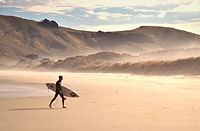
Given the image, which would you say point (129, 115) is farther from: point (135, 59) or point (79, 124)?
point (135, 59)

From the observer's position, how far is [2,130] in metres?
8.27

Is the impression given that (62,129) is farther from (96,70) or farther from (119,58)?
(119,58)

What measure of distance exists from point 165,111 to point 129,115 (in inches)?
65.5

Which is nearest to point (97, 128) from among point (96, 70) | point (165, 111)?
point (165, 111)

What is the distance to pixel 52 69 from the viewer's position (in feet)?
292

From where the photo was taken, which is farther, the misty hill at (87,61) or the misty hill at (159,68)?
the misty hill at (87,61)

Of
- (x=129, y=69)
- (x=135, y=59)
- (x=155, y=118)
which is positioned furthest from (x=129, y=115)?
(x=135, y=59)

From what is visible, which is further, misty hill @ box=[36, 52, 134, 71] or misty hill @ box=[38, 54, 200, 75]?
misty hill @ box=[36, 52, 134, 71]

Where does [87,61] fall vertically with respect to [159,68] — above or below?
above

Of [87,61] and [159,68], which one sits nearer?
[159,68]

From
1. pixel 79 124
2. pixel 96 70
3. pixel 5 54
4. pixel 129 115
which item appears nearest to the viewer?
pixel 79 124

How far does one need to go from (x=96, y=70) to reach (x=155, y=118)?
56.4 meters

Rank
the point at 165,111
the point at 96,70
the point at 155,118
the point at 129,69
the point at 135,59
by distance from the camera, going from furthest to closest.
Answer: the point at 135,59 → the point at 96,70 → the point at 129,69 → the point at 165,111 → the point at 155,118

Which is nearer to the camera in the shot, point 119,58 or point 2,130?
point 2,130
